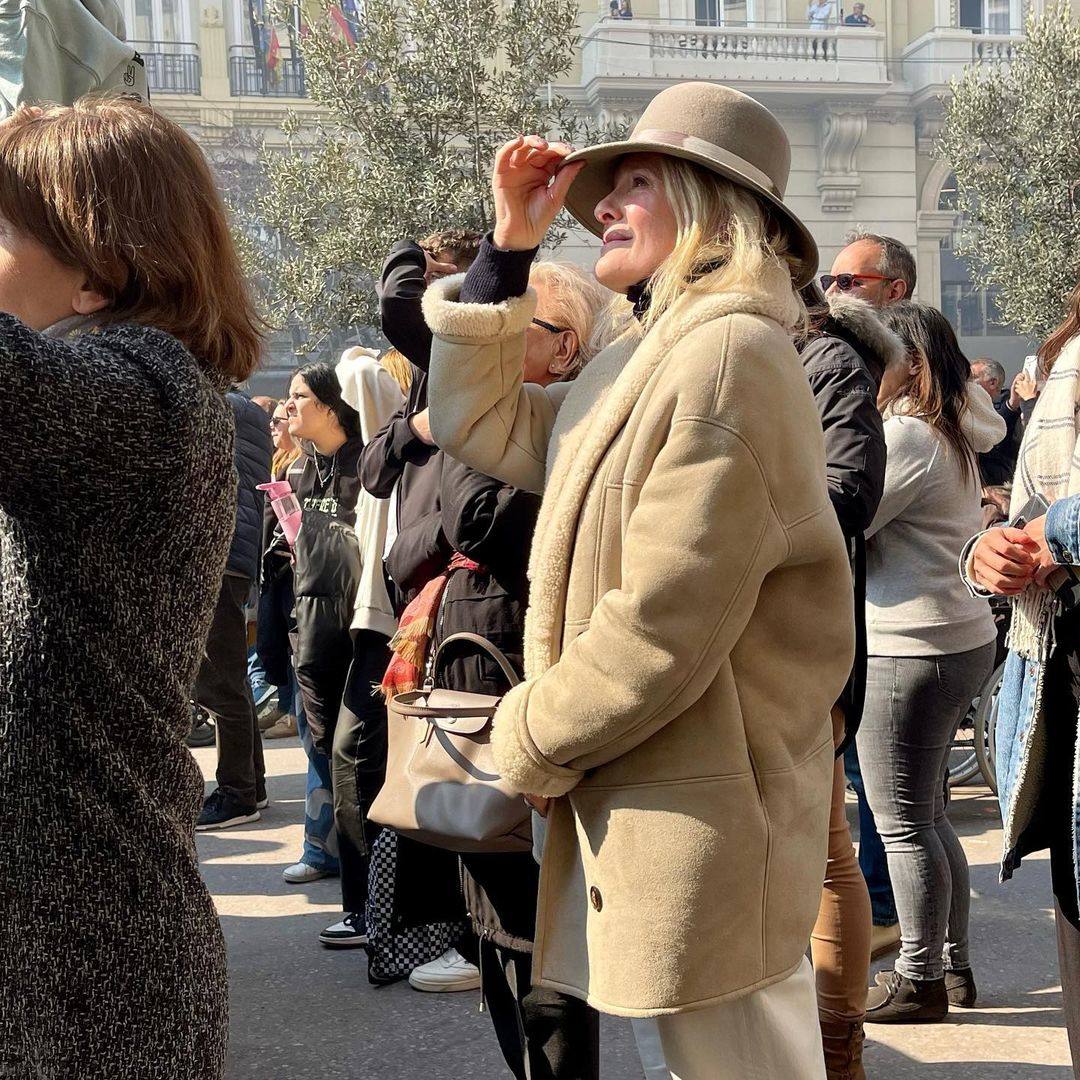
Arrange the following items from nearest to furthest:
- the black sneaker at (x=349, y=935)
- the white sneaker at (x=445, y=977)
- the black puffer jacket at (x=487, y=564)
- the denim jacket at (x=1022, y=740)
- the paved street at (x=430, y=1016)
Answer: the denim jacket at (x=1022, y=740)
the black puffer jacket at (x=487, y=564)
the paved street at (x=430, y=1016)
the white sneaker at (x=445, y=977)
the black sneaker at (x=349, y=935)

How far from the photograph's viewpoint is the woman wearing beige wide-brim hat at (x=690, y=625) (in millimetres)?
1797

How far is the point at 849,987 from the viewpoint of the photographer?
2.99 meters

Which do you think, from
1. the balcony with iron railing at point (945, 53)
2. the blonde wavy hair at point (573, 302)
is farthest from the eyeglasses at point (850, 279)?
the balcony with iron railing at point (945, 53)

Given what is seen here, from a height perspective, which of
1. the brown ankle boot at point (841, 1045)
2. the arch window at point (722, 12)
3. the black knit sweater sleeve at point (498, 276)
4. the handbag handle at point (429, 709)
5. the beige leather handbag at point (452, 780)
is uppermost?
the arch window at point (722, 12)

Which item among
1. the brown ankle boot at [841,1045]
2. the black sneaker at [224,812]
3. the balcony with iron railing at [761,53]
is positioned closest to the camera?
the brown ankle boot at [841,1045]

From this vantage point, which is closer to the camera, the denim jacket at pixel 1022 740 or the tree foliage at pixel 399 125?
the denim jacket at pixel 1022 740

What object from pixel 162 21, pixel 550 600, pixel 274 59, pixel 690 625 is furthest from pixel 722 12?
pixel 690 625

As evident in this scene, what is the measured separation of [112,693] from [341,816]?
270cm

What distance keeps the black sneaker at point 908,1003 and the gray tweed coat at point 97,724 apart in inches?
93.3

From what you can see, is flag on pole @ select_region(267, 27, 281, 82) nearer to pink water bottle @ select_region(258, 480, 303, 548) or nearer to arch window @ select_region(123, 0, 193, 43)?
arch window @ select_region(123, 0, 193, 43)

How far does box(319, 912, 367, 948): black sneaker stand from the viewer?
428 centimetres

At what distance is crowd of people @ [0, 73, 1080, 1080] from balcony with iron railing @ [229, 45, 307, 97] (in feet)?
77.8

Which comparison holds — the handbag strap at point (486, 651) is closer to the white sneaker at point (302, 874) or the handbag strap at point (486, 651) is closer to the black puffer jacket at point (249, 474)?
the white sneaker at point (302, 874)

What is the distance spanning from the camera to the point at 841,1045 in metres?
2.99
